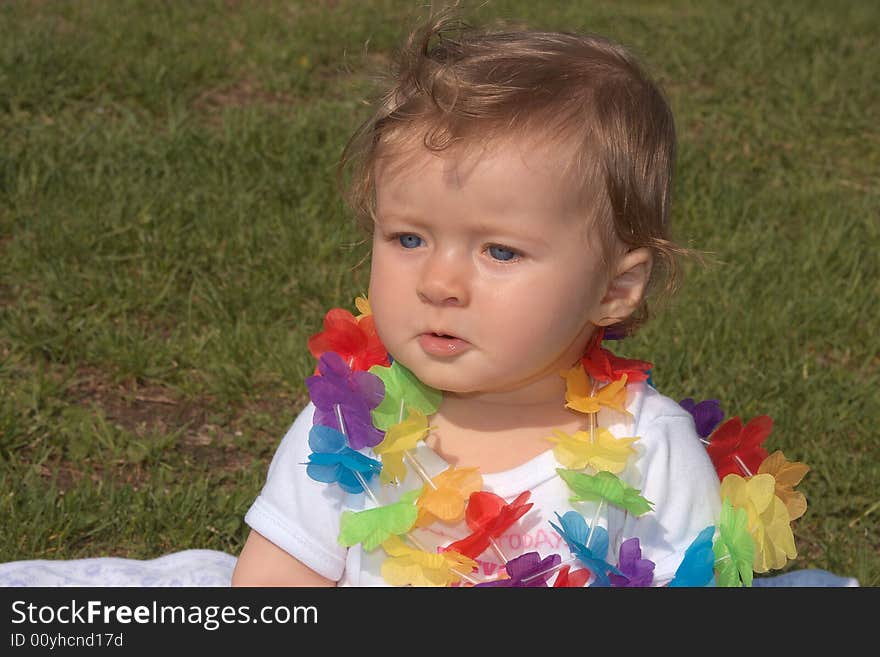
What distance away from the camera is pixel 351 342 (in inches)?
106

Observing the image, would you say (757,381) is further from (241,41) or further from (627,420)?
(241,41)

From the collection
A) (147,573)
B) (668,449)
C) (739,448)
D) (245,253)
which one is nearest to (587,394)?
(668,449)

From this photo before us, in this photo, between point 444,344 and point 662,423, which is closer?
point 444,344

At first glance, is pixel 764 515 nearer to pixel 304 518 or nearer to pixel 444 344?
pixel 444 344

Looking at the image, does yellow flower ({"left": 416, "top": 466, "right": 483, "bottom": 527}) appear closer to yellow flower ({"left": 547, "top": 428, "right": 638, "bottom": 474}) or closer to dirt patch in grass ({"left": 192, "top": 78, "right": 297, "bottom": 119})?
yellow flower ({"left": 547, "top": 428, "right": 638, "bottom": 474})

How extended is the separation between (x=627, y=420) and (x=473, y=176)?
64cm

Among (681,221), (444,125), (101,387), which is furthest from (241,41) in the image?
(444,125)

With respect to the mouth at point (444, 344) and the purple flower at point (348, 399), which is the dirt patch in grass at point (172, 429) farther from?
the mouth at point (444, 344)

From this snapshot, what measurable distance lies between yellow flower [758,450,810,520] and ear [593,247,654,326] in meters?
0.47

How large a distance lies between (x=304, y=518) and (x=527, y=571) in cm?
47

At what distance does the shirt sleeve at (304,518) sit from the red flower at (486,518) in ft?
0.86

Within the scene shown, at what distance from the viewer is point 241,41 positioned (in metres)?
6.41

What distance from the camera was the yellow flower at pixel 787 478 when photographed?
267 cm

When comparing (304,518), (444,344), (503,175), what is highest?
(503,175)
